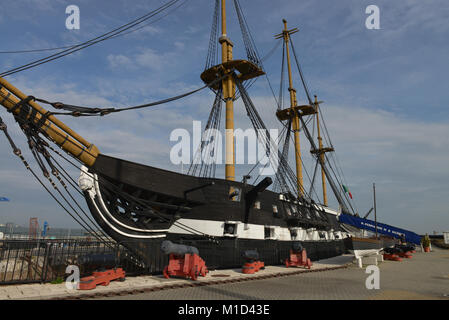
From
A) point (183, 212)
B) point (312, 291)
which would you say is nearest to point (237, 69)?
point (183, 212)

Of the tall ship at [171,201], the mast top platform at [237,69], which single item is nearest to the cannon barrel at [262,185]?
the tall ship at [171,201]

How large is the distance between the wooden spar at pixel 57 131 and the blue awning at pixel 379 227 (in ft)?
82.6

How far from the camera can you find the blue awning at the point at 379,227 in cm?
2968

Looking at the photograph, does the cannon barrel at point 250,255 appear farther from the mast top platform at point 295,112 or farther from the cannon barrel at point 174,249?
the mast top platform at point 295,112

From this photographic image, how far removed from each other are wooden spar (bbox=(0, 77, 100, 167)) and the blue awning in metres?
25.2

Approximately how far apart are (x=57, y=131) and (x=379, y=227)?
31685 mm

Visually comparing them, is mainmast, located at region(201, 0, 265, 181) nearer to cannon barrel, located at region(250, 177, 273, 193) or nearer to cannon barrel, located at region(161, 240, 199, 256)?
cannon barrel, located at region(250, 177, 273, 193)

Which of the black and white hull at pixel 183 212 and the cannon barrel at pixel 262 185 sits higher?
the cannon barrel at pixel 262 185

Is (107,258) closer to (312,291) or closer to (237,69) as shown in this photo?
(312,291)

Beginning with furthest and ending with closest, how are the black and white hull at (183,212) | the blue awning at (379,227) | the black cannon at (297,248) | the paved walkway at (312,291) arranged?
the blue awning at (379,227)
the black cannon at (297,248)
the black and white hull at (183,212)
the paved walkway at (312,291)

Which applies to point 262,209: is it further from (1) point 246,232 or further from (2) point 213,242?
(2) point 213,242

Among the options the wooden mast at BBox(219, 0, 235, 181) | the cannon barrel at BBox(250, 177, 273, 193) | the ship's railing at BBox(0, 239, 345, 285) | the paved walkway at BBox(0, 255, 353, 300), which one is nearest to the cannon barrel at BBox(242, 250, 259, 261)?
the ship's railing at BBox(0, 239, 345, 285)

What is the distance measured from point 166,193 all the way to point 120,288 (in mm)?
4328
